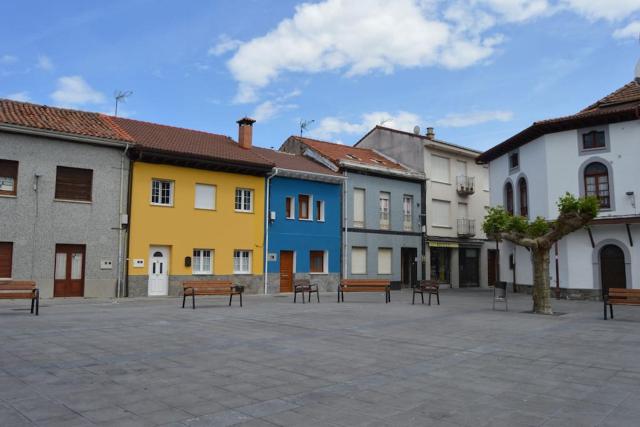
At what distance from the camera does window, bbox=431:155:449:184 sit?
104 ft

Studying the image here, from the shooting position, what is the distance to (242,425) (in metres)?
4.61

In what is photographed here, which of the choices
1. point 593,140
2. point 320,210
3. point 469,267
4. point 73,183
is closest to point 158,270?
point 73,183

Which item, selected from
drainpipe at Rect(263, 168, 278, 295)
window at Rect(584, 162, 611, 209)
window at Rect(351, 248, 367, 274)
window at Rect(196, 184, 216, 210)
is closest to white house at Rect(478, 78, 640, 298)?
window at Rect(584, 162, 611, 209)

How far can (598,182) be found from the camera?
22.0 meters

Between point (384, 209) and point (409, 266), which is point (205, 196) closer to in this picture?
point (384, 209)

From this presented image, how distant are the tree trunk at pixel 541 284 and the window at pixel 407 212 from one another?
48.0ft

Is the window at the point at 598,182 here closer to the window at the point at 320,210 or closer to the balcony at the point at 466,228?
the balcony at the point at 466,228

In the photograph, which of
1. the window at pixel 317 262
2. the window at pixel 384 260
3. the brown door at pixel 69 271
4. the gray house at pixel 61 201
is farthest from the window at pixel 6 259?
the window at pixel 384 260

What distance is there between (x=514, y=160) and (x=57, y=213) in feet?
69.5

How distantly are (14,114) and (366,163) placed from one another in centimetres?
1728

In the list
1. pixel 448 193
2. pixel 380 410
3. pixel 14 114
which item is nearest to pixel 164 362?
pixel 380 410

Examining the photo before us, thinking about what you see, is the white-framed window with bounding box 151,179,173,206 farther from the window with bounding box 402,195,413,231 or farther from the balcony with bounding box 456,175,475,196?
the balcony with bounding box 456,175,475,196

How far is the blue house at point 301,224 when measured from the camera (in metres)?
24.4

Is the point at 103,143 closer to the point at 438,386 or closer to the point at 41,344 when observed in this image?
the point at 41,344
